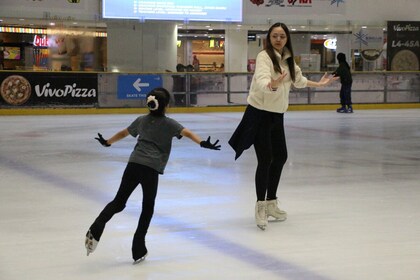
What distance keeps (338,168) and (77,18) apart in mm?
13273

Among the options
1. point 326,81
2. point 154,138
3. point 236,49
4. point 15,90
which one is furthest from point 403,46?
point 154,138

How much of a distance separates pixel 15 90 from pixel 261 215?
13599mm

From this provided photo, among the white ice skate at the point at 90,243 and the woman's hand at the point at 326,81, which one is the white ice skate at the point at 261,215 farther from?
the white ice skate at the point at 90,243

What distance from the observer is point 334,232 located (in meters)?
4.70

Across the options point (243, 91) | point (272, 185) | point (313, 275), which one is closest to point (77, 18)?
point (243, 91)

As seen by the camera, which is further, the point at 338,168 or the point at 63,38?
the point at 63,38

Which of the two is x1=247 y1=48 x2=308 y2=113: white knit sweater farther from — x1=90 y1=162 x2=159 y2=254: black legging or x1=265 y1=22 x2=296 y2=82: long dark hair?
x1=90 y1=162 x2=159 y2=254: black legging

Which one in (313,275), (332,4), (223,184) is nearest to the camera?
(313,275)

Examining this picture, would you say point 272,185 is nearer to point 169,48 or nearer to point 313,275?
point 313,275

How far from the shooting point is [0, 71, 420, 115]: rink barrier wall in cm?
1736

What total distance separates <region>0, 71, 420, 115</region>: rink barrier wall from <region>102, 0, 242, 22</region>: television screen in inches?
100

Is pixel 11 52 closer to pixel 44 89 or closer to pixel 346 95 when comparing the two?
pixel 44 89

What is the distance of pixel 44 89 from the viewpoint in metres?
17.4

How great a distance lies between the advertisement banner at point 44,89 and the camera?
17219 mm
